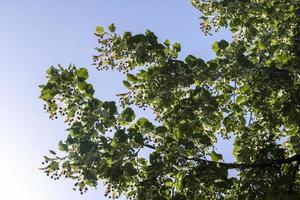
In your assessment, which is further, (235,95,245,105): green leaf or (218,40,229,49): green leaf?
(235,95,245,105): green leaf

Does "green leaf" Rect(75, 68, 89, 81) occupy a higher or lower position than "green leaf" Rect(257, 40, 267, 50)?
lower

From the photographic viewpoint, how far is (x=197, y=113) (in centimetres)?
1134

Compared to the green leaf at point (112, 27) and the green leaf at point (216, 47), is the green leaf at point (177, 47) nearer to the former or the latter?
the green leaf at point (216, 47)

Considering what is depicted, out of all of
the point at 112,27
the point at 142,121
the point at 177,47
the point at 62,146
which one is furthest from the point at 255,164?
the point at 112,27

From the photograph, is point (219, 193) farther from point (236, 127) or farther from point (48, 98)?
point (48, 98)

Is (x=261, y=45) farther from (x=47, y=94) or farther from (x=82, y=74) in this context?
(x=47, y=94)

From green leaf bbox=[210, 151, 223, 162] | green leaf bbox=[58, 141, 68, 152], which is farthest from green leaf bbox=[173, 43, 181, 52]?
green leaf bbox=[58, 141, 68, 152]

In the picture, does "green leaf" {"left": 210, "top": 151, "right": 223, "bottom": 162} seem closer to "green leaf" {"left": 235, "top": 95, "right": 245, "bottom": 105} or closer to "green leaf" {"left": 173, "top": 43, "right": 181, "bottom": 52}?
"green leaf" {"left": 235, "top": 95, "right": 245, "bottom": 105}

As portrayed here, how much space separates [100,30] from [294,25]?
5530 mm

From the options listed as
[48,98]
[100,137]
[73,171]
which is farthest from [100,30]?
[73,171]

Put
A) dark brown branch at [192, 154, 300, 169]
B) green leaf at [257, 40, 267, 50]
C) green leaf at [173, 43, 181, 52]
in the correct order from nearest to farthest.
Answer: dark brown branch at [192, 154, 300, 169], green leaf at [173, 43, 181, 52], green leaf at [257, 40, 267, 50]

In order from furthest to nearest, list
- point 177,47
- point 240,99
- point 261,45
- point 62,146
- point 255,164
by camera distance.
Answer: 1. point 240,99
2. point 261,45
3. point 177,47
4. point 255,164
5. point 62,146

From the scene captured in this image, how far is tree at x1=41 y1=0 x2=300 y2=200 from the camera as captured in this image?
9.40 m

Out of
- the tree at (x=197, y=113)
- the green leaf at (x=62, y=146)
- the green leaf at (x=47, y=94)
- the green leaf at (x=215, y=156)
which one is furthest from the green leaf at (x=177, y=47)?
the green leaf at (x=62, y=146)
